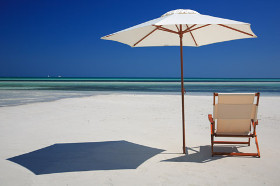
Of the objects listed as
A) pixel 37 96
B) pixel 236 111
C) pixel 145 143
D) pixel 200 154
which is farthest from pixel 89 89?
pixel 236 111

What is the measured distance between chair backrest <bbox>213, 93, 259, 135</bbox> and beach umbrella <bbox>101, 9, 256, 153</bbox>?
593 mm

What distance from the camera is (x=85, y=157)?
3795 millimetres

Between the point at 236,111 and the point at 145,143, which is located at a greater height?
the point at 236,111

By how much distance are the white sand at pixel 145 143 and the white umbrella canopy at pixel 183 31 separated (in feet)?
6.30

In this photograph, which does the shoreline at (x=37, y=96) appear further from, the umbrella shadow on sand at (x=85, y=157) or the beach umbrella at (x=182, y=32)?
the beach umbrella at (x=182, y=32)

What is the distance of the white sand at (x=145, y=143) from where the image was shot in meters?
2.98

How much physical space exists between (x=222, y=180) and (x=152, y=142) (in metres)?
1.88

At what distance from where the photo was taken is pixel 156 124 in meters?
6.23

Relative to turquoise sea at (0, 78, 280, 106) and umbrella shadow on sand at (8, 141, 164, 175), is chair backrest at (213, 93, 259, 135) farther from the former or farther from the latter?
turquoise sea at (0, 78, 280, 106)

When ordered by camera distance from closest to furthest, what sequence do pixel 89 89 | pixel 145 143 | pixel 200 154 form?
pixel 200 154
pixel 145 143
pixel 89 89

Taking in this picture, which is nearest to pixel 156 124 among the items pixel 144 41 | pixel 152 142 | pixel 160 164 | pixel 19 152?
pixel 152 142

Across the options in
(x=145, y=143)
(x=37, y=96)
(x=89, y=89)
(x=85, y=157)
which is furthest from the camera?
(x=89, y=89)

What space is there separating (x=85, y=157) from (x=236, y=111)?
242 cm

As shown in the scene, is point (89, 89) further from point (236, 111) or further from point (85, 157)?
point (236, 111)
